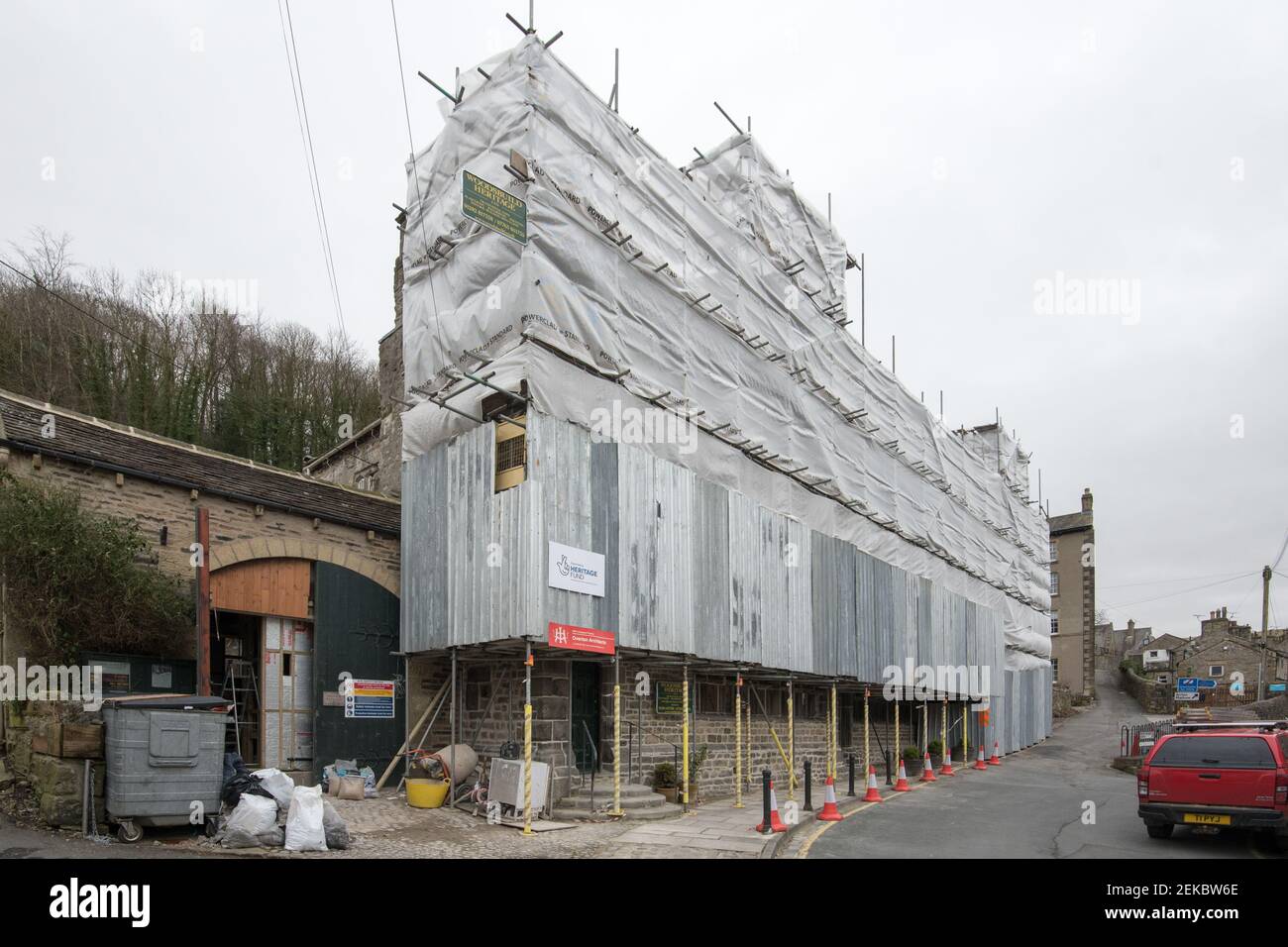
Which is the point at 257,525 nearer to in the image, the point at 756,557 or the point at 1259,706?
the point at 756,557

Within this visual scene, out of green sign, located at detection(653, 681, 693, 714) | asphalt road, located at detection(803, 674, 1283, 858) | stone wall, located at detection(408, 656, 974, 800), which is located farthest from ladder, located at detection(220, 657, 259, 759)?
asphalt road, located at detection(803, 674, 1283, 858)

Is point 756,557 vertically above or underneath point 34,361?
underneath

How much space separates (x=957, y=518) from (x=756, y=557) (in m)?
17.4

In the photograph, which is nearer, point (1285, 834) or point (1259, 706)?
point (1285, 834)

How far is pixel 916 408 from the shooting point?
3077 centimetres

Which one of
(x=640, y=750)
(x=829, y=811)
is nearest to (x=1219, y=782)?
(x=829, y=811)

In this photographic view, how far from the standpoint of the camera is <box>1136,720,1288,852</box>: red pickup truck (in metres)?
11.5

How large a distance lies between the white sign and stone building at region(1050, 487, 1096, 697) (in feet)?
149

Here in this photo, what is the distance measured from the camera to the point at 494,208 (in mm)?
14109

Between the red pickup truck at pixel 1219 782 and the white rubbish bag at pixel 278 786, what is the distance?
1080cm

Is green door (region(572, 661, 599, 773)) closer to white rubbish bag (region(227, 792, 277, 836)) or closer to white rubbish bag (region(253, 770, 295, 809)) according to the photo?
white rubbish bag (region(253, 770, 295, 809))

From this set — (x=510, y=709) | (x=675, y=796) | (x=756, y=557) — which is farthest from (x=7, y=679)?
(x=756, y=557)

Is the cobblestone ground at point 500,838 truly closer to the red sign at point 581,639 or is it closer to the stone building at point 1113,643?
the red sign at point 581,639
